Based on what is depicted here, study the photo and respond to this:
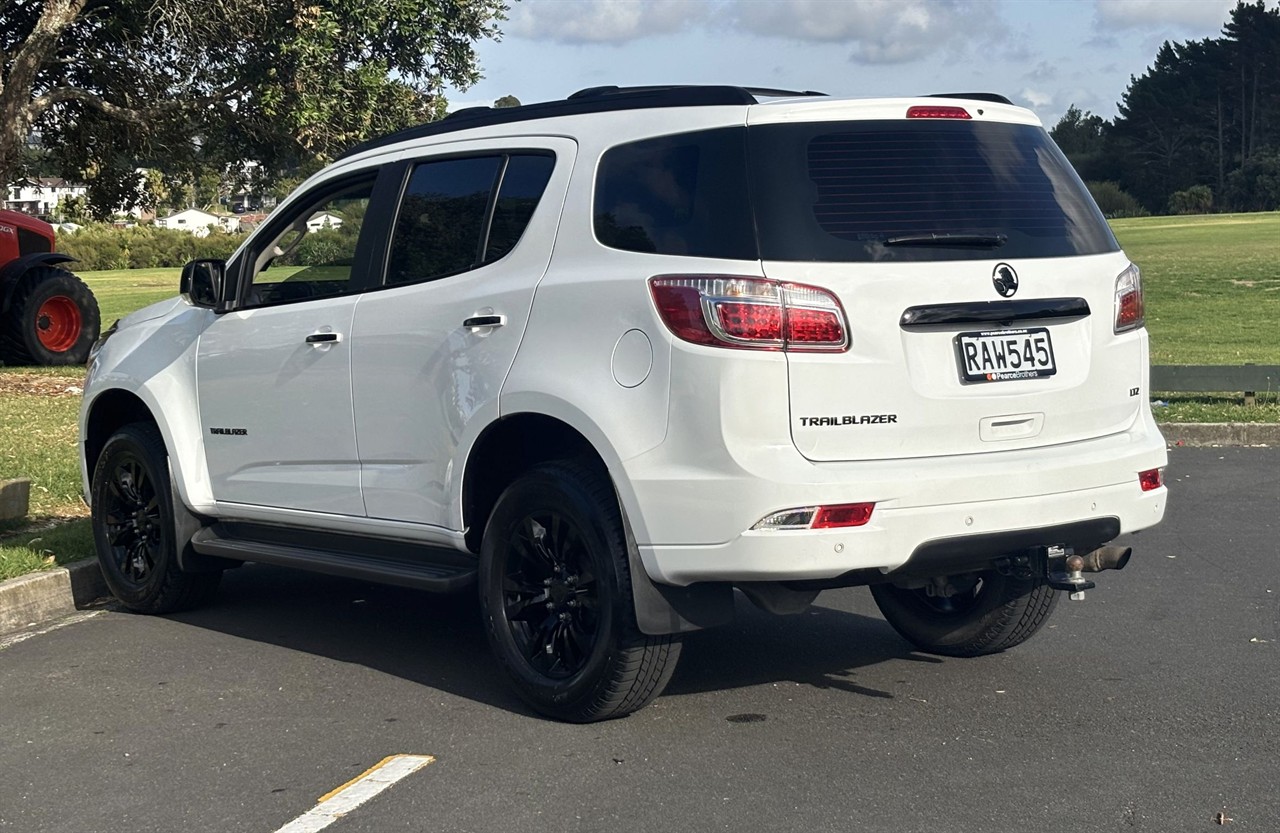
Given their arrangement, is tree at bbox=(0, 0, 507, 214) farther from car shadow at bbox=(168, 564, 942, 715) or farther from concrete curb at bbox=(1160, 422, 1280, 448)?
car shadow at bbox=(168, 564, 942, 715)

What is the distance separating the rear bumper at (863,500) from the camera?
16.1 feet

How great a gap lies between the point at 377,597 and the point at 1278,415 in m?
9.22

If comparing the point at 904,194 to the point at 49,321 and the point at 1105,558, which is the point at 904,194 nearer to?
the point at 1105,558

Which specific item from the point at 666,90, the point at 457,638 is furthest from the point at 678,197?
the point at 457,638

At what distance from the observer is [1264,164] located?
10744 cm

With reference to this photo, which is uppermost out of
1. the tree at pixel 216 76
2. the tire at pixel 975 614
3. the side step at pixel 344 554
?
the tree at pixel 216 76

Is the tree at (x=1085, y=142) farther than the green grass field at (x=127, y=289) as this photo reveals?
Yes

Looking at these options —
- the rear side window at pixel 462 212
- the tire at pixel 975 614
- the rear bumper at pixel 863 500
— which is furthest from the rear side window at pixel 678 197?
the tire at pixel 975 614

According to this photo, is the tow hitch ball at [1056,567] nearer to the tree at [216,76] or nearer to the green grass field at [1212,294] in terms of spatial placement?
the green grass field at [1212,294]

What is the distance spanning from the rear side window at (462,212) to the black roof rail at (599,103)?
0.17 m

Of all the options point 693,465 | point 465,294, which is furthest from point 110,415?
point 693,465

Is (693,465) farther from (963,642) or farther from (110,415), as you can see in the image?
(110,415)

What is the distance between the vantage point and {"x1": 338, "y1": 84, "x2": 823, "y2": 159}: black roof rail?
17.5 ft

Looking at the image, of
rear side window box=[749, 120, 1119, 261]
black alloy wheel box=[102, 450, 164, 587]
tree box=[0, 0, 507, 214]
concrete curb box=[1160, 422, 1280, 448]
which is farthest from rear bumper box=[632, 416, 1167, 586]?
tree box=[0, 0, 507, 214]
